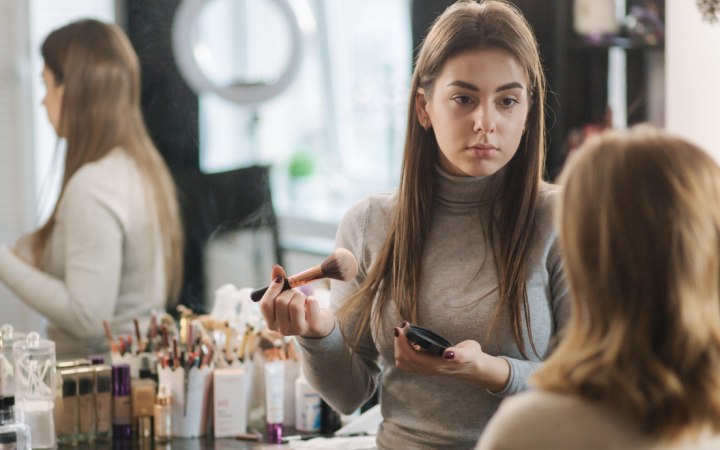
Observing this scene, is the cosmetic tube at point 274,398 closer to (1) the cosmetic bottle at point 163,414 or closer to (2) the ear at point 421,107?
(1) the cosmetic bottle at point 163,414

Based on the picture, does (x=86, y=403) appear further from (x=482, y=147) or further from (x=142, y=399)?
(x=482, y=147)

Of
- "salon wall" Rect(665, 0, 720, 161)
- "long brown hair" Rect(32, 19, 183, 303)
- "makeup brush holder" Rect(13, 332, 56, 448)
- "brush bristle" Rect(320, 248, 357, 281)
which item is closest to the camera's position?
"brush bristle" Rect(320, 248, 357, 281)

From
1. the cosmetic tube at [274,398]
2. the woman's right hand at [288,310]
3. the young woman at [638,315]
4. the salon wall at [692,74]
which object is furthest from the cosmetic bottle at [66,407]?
the salon wall at [692,74]

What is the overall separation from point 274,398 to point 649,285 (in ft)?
3.71

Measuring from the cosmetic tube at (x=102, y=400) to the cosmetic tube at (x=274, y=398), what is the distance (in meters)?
0.31

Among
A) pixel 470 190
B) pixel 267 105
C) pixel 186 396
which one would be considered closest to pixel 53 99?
pixel 267 105

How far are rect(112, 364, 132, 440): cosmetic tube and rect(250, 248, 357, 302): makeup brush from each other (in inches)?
21.0

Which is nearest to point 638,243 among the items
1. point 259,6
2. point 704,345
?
point 704,345

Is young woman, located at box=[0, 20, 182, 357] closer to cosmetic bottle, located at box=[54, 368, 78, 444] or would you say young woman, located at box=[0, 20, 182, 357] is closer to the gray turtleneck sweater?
cosmetic bottle, located at box=[54, 368, 78, 444]

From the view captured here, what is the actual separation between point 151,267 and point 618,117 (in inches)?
47.9

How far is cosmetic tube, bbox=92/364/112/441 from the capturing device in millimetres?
1865

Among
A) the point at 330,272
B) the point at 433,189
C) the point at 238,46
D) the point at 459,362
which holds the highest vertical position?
the point at 238,46

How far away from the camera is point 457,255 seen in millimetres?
1544

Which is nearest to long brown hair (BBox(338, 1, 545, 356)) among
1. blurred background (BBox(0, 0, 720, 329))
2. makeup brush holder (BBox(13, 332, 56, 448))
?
blurred background (BBox(0, 0, 720, 329))
